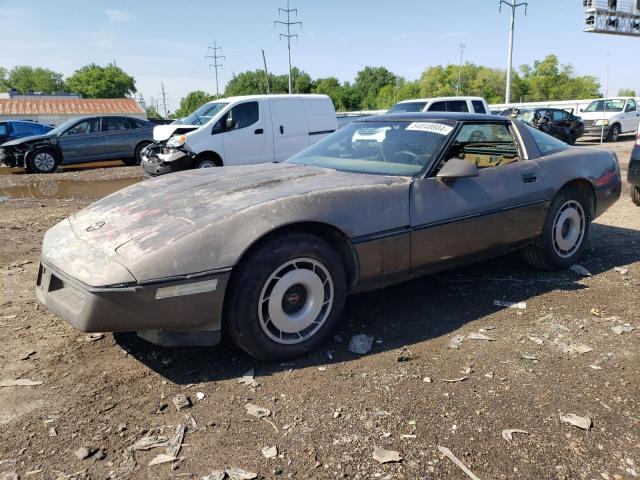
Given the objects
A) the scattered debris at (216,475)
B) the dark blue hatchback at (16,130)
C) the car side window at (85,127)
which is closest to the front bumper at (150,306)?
the scattered debris at (216,475)

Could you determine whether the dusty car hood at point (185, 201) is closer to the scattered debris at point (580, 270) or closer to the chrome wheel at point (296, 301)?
the chrome wheel at point (296, 301)

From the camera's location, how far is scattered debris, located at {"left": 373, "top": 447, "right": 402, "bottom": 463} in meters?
2.16

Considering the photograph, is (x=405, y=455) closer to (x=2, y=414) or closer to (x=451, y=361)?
(x=451, y=361)

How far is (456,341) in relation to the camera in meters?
3.30

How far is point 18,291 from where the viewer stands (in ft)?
13.9

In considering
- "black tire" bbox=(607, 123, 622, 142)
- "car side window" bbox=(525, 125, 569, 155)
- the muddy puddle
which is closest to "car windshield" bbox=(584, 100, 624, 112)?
"black tire" bbox=(607, 123, 622, 142)

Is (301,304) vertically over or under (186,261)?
under

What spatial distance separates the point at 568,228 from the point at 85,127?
44.9ft

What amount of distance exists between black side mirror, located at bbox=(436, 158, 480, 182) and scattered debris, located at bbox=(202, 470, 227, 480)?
2.34 m

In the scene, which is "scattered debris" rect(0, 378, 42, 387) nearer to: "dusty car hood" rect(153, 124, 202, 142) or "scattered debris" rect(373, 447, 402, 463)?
"scattered debris" rect(373, 447, 402, 463)

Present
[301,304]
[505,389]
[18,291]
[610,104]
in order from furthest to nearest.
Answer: [610,104], [18,291], [301,304], [505,389]

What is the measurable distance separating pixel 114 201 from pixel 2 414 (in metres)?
1.45

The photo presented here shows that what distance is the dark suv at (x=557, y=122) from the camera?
781 inches

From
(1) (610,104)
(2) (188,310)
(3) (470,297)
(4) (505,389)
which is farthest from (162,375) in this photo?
(1) (610,104)
